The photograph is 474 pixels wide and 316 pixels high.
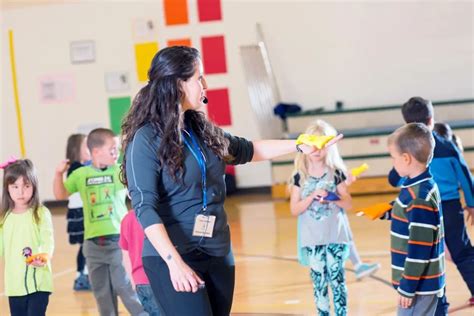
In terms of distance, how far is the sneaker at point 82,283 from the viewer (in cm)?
590

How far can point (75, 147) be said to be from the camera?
19.8 ft

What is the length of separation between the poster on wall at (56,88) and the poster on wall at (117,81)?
51cm

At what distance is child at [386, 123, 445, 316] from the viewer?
3.14 metres

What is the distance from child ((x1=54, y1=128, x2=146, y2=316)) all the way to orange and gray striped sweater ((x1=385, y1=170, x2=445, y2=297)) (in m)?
1.76

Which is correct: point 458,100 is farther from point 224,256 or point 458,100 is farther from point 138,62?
point 224,256

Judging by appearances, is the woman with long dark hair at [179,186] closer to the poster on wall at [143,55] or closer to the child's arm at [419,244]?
the child's arm at [419,244]

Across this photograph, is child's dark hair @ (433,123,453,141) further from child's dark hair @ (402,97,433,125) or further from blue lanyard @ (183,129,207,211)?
blue lanyard @ (183,129,207,211)

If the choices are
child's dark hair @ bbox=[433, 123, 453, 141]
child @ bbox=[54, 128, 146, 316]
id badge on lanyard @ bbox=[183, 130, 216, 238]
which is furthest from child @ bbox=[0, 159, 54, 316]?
child's dark hair @ bbox=[433, 123, 453, 141]

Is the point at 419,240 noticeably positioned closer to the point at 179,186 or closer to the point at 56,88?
the point at 179,186

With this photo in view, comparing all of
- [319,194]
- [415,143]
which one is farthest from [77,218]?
[415,143]

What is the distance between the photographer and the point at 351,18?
1027 centimetres

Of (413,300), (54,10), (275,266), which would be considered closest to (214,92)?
(54,10)

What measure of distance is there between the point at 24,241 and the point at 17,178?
31 centimetres

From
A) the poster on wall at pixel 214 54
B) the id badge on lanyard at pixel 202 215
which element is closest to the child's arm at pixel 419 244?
the id badge on lanyard at pixel 202 215
